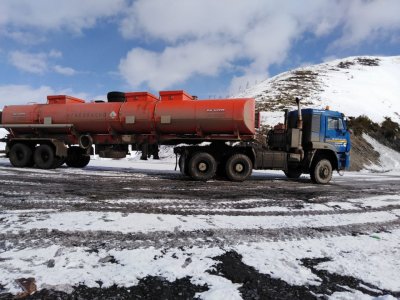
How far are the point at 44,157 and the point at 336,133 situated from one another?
12.0m

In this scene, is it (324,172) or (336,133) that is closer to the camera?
(324,172)

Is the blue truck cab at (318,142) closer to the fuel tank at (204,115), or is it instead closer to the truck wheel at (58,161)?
the fuel tank at (204,115)

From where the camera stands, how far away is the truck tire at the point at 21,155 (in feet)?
45.2

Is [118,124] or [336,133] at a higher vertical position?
[118,124]

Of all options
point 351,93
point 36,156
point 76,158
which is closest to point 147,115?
point 76,158

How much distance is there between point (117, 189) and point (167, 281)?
5.73m

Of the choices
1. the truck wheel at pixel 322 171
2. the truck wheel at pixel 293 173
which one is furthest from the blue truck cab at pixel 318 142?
A: the truck wheel at pixel 293 173

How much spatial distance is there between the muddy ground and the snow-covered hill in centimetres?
2686

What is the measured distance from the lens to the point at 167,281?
3.22 m

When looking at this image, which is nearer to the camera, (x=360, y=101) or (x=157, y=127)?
(x=157, y=127)

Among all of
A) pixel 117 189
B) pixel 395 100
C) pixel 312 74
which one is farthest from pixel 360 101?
pixel 117 189

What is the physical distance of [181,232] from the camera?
4781 millimetres

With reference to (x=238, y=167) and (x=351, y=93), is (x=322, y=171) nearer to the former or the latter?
(x=238, y=167)

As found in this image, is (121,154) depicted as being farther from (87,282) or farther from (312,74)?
(312,74)
